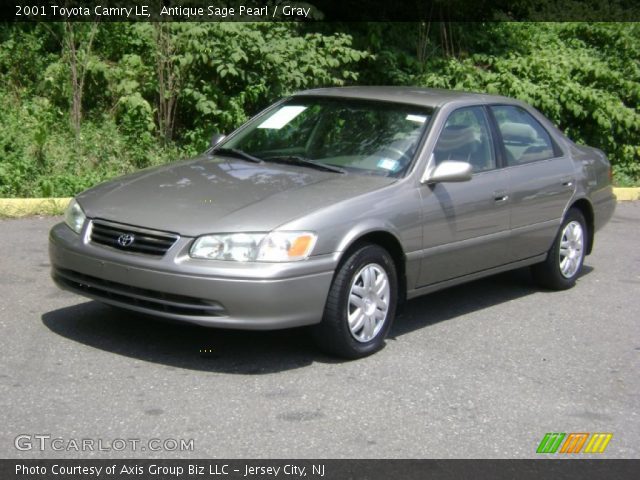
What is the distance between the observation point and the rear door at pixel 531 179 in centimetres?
730

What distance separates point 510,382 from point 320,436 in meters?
1.45

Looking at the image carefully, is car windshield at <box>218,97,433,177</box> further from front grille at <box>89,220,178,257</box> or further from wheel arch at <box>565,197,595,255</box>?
wheel arch at <box>565,197,595,255</box>

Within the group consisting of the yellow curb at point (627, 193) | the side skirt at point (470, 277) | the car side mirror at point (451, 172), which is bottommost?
the yellow curb at point (627, 193)

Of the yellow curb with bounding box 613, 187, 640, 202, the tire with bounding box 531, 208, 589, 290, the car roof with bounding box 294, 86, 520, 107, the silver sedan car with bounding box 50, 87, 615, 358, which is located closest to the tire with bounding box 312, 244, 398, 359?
the silver sedan car with bounding box 50, 87, 615, 358

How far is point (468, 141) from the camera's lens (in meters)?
7.04

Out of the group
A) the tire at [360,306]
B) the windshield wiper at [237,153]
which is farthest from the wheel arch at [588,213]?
the windshield wiper at [237,153]

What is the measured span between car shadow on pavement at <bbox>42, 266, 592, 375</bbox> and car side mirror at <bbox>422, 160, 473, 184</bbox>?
3.41 ft

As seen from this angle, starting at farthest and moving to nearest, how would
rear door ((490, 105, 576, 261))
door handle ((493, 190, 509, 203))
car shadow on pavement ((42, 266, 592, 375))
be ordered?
rear door ((490, 105, 576, 261)) < door handle ((493, 190, 509, 203)) < car shadow on pavement ((42, 266, 592, 375))

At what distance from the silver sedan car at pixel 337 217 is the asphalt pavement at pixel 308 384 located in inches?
12.8

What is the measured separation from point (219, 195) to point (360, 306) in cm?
104

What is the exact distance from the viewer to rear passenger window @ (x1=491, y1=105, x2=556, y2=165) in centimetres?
742

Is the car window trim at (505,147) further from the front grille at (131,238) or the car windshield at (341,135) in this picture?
the front grille at (131,238)

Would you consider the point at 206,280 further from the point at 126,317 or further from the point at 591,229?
the point at 591,229

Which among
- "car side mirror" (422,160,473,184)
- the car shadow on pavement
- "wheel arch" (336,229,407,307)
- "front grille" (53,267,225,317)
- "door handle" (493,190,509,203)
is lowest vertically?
the car shadow on pavement
